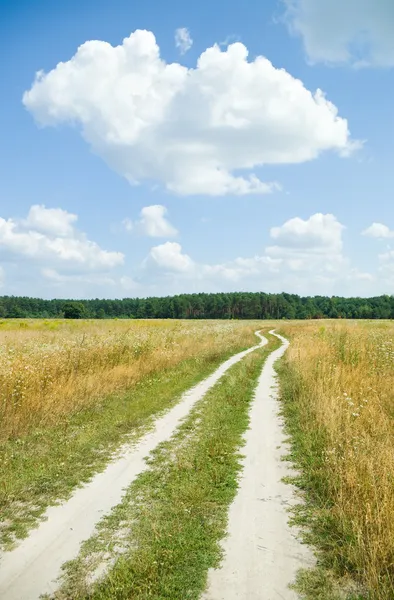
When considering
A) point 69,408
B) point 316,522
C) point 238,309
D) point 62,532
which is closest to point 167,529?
point 62,532

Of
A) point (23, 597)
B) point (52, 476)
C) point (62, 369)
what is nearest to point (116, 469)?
point (52, 476)

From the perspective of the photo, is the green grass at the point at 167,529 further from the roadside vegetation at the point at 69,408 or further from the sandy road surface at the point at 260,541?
the roadside vegetation at the point at 69,408

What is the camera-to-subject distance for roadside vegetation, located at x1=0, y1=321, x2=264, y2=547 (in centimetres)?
666

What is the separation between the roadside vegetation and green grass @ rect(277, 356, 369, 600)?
12.0 feet

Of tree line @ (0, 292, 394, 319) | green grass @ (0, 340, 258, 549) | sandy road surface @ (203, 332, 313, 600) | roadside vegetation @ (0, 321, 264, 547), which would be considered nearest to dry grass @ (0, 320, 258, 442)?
roadside vegetation @ (0, 321, 264, 547)

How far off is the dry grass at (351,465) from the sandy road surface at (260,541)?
42cm

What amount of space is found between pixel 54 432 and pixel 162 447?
2.75 meters

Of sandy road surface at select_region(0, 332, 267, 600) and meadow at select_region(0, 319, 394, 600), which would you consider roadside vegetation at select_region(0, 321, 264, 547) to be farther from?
sandy road surface at select_region(0, 332, 267, 600)

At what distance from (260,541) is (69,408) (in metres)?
7.39

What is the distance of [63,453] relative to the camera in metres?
8.05

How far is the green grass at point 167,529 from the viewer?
4.25 m

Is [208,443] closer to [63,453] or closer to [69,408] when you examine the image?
[63,453]

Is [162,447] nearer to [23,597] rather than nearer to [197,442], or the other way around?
[197,442]

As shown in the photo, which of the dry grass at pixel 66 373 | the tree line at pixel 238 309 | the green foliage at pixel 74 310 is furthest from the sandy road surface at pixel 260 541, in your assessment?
the tree line at pixel 238 309
